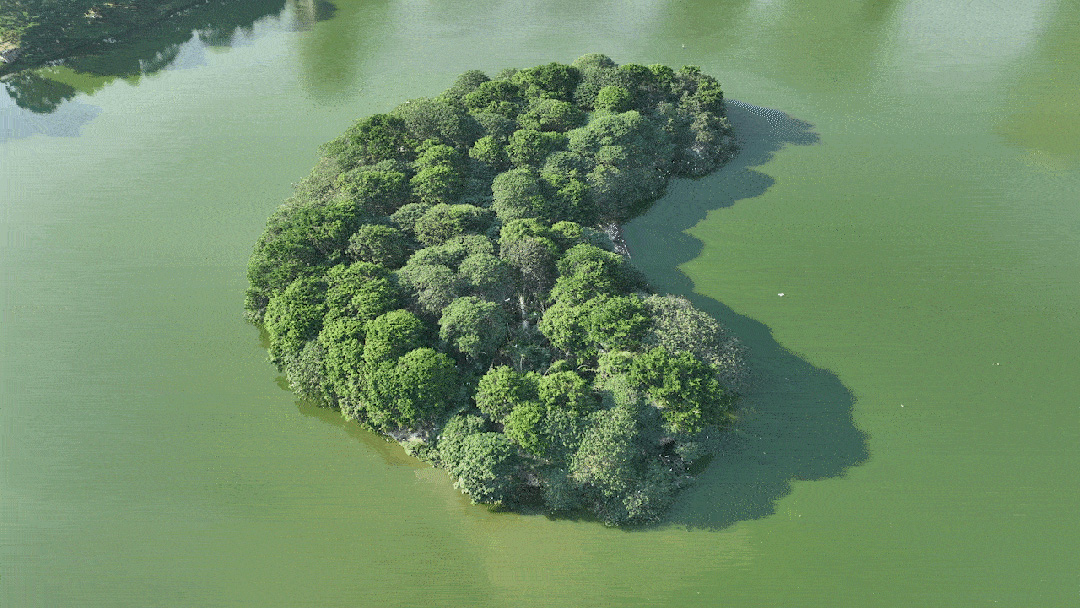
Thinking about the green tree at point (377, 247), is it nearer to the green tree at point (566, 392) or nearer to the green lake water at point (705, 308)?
the green lake water at point (705, 308)

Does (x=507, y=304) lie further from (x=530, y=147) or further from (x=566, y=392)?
(x=530, y=147)

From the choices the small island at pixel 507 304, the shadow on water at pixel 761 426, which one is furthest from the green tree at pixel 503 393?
the shadow on water at pixel 761 426

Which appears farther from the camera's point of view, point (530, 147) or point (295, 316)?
point (530, 147)

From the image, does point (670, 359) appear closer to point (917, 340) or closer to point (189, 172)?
point (917, 340)

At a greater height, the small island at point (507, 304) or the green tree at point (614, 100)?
the green tree at point (614, 100)

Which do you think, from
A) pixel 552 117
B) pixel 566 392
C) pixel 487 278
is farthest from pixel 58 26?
pixel 566 392

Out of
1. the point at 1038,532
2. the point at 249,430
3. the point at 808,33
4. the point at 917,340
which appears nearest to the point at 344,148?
the point at 249,430

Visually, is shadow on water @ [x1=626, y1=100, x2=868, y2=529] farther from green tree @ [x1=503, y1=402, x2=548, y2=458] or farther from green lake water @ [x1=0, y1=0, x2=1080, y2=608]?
green tree @ [x1=503, y1=402, x2=548, y2=458]
